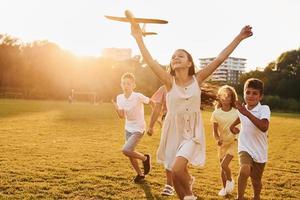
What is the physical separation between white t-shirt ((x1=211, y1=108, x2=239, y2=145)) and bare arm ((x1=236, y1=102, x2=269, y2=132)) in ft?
5.36

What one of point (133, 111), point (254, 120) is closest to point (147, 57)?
point (254, 120)

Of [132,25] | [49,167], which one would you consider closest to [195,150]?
[132,25]

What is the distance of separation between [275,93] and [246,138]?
90.0 metres

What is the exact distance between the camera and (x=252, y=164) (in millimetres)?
6535

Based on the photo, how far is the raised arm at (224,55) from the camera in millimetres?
5605

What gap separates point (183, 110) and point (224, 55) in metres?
0.82

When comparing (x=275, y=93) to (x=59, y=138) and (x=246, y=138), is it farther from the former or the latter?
(x=246, y=138)

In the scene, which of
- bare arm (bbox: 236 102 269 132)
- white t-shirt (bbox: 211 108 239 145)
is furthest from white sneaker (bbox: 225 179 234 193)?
bare arm (bbox: 236 102 269 132)

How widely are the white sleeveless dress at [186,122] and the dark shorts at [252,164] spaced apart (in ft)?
2.53

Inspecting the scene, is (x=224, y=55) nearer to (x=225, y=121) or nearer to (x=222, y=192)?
(x=225, y=121)

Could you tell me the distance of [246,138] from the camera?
648 cm

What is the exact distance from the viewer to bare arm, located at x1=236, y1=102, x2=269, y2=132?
6.02 meters

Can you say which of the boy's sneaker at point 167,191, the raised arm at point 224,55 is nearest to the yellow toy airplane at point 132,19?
the raised arm at point 224,55

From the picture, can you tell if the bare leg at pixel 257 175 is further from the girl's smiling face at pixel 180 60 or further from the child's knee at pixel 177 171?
the girl's smiling face at pixel 180 60
